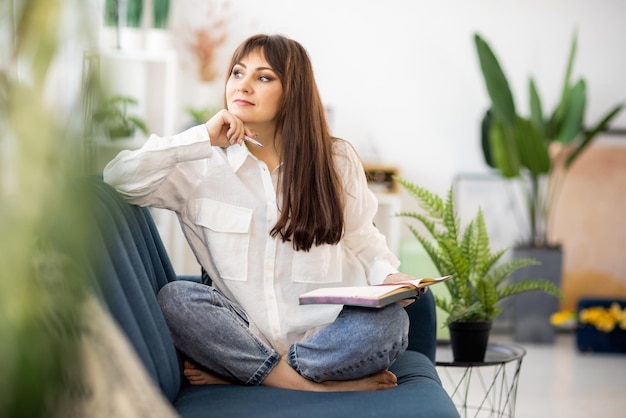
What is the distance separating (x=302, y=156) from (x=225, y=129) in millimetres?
218

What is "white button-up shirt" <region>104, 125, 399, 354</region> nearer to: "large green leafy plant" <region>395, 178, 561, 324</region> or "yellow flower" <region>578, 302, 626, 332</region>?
"large green leafy plant" <region>395, 178, 561, 324</region>

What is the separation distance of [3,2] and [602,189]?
4955mm

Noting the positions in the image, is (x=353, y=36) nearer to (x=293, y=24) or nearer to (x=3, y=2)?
(x=293, y=24)

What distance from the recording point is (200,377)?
6.62 ft

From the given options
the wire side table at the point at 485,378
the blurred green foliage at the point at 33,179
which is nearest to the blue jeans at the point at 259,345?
the wire side table at the point at 485,378

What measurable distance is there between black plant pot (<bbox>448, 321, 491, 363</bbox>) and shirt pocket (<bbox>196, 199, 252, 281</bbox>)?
768 mm

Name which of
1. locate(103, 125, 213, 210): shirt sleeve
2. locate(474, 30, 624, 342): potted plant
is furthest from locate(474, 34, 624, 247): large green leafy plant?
locate(103, 125, 213, 210): shirt sleeve

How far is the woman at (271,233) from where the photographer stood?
1982mm

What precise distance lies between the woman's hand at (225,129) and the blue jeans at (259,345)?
383mm

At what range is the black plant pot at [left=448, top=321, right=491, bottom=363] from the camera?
8.57 feet

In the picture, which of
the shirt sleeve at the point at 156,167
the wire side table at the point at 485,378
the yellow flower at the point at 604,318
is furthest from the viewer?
the yellow flower at the point at 604,318

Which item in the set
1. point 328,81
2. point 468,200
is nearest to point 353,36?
point 328,81

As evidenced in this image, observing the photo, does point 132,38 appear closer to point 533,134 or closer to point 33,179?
point 533,134

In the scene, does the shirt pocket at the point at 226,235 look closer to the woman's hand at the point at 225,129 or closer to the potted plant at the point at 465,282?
the woman's hand at the point at 225,129
